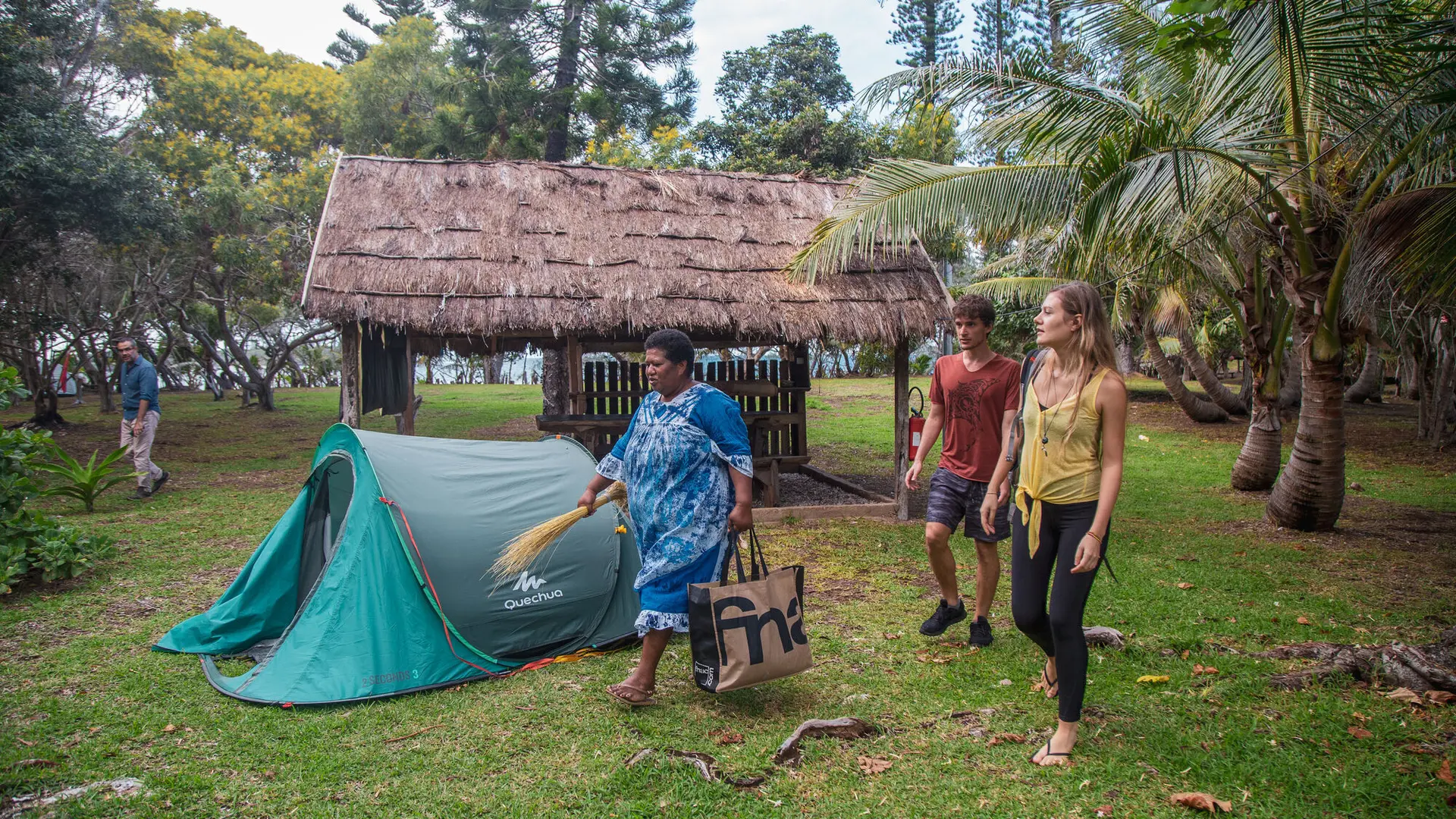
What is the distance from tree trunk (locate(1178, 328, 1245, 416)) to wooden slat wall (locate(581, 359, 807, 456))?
858 centimetres

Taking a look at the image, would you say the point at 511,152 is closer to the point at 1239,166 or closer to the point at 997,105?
the point at 997,105

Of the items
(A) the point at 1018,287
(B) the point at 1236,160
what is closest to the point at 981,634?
(B) the point at 1236,160

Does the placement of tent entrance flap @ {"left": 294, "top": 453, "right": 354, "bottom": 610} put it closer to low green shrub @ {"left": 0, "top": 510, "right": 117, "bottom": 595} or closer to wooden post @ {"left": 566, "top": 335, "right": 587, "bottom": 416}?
low green shrub @ {"left": 0, "top": 510, "right": 117, "bottom": 595}

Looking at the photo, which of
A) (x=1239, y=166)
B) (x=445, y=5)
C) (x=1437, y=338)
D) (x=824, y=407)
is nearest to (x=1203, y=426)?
(x=1437, y=338)

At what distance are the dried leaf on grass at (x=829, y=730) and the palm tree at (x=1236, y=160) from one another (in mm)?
4241

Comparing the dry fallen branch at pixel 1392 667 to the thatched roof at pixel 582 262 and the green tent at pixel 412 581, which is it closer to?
the green tent at pixel 412 581

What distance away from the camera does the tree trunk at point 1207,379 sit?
14.8 metres

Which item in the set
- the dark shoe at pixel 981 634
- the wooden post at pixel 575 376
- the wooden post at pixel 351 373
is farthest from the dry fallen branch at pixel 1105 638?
the wooden post at pixel 351 373

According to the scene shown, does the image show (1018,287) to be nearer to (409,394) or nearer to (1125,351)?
(1125,351)

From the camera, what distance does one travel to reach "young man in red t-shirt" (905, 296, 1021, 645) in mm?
4465

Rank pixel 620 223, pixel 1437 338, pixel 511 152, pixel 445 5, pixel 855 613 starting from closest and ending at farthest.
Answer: pixel 855 613 < pixel 620 223 < pixel 1437 338 < pixel 511 152 < pixel 445 5

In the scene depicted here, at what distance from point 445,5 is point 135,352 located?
12.4 metres

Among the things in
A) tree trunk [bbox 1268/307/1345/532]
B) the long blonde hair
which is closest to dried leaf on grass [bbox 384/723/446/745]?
the long blonde hair

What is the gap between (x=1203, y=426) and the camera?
15508 mm
